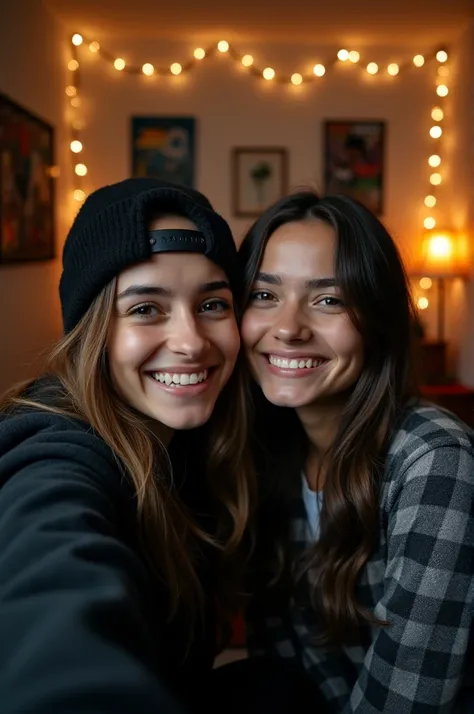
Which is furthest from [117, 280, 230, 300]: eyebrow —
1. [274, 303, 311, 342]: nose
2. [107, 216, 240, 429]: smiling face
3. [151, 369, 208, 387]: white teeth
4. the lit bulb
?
the lit bulb

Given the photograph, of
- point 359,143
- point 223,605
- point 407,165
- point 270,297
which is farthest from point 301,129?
point 223,605

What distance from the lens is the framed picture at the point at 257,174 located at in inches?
172

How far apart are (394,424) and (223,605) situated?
1.71 feet

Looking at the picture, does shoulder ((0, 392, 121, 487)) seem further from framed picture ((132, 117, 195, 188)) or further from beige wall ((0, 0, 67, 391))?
framed picture ((132, 117, 195, 188))

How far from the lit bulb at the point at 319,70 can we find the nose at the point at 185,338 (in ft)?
12.2

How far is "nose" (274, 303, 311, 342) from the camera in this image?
1.29m

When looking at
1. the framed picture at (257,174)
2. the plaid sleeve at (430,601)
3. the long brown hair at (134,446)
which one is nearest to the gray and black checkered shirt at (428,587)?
the plaid sleeve at (430,601)

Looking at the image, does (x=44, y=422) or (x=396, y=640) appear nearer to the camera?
(x=44, y=422)

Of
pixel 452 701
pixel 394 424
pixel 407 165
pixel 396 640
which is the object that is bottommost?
pixel 452 701

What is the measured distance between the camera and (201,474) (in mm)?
1387

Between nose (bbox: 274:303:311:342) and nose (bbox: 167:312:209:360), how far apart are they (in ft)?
0.75

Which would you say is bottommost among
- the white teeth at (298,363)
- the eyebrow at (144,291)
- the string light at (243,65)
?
the white teeth at (298,363)

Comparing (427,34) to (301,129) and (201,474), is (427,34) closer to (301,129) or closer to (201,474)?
(301,129)

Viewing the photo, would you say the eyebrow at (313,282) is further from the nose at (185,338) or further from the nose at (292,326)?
the nose at (185,338)
